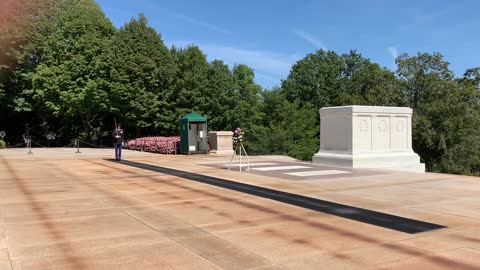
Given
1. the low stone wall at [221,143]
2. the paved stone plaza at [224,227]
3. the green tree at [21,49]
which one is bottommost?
the paved stone plaza at [224,227]

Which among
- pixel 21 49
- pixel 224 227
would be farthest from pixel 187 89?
pixel 224 227

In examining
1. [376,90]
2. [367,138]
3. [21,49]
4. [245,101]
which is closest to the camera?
[367,138]

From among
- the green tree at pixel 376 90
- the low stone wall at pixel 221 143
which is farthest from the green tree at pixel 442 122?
the low stone wall at pixel 221 143

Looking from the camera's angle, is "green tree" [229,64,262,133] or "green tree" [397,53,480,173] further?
"green tree" [229,64,262,133]

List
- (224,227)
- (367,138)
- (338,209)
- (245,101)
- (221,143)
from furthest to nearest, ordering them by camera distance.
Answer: (245,101) < (221,143) < (367,138) < (338,209) < (224,227)

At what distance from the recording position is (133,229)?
22.1ft

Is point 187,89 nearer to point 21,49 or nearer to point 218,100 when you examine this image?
point 218,100

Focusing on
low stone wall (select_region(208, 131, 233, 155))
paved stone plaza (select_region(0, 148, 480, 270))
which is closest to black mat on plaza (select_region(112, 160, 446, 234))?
paved stone plaza (select_region(0, 148, 480, 270))

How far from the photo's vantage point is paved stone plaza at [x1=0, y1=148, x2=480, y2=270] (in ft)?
17.1

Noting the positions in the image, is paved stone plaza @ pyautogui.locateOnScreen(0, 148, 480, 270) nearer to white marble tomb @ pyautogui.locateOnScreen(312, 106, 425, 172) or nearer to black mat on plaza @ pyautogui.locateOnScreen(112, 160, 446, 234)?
black mat on plaza @ pyautogui.locateOnScreen(112, 160, 446, 234)

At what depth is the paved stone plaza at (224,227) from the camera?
5207mm

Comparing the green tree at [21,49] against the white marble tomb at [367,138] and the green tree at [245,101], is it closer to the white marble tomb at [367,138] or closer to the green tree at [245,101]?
the green tree at [245,101]

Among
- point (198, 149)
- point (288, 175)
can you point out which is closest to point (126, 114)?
point (198, 149)

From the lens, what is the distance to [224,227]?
22.4 ft
